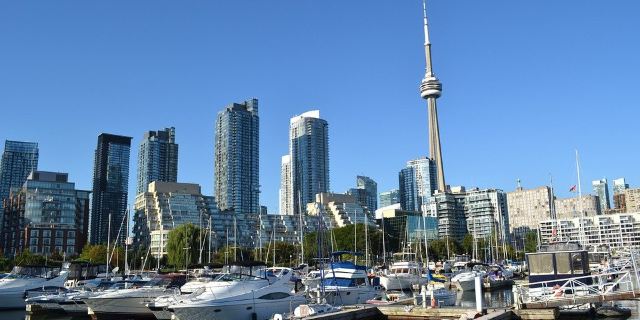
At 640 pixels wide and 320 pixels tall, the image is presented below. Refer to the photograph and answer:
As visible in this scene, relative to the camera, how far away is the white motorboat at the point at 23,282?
52.8m

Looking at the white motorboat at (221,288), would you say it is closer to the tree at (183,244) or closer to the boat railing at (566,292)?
the boat railing at (566,292)

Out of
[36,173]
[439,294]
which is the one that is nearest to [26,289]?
[439,294]

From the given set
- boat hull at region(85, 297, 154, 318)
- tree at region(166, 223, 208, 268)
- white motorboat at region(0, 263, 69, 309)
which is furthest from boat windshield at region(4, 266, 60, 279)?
tree at region(166, 223, 208, 268)

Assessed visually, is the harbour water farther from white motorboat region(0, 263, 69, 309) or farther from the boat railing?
the boat railing

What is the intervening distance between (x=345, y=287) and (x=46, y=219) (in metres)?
155

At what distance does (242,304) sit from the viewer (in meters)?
36.7

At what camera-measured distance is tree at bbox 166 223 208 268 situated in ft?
420

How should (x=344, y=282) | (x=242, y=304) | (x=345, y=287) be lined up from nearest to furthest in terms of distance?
(x=242, y=304), (x=345, y=287), (x=344, y=282)

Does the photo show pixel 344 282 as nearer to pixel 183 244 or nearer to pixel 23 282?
pixel 23 282

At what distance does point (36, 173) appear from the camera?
648ft

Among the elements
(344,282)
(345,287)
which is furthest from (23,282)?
(345,287)

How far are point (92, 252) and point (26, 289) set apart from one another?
276 feet

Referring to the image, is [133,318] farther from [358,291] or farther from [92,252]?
[92,252]

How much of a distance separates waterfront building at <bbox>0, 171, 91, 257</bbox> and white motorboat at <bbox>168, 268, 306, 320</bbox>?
141 m
